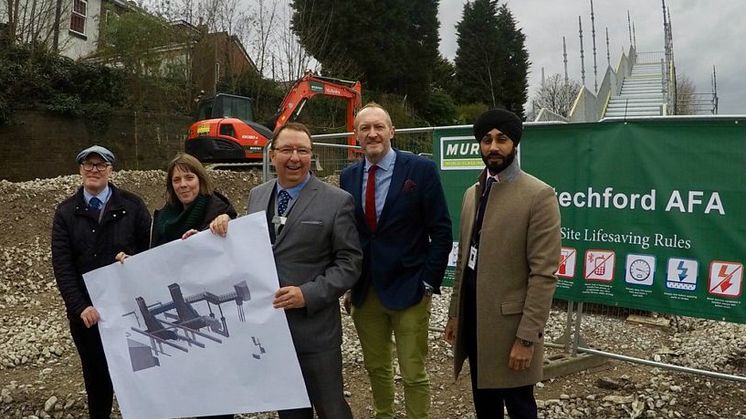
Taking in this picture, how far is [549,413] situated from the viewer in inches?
165

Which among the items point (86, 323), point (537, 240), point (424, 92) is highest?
point (424, 92)

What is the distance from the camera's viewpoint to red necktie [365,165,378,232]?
3.36 metres

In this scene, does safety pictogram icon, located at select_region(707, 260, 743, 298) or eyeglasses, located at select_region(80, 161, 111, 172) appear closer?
eyeglasses, located at select_region(80, 161, 111, 172)

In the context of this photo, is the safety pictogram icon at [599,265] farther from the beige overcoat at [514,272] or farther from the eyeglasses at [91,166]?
the eyeglasses at [91,166]

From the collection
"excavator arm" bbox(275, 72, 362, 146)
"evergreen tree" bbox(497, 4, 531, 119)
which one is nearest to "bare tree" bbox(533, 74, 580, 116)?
"evergreen tree" bbox(497, 4, 531, 119)

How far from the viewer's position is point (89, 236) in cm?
353

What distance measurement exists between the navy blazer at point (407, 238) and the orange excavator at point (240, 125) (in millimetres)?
12276

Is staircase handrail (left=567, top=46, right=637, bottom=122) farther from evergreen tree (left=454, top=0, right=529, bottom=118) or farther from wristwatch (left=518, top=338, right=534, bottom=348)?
evergreen tree (left=454, top=0, right=529, bottom=118)

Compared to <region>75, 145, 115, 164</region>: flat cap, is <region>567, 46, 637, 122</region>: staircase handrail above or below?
above

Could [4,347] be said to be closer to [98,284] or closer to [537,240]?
[98,284]

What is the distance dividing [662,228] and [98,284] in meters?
3.95

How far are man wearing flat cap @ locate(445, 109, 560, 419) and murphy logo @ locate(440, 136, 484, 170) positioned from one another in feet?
7.03

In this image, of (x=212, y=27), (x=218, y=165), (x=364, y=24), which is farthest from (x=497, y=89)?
(x=218, y=165)

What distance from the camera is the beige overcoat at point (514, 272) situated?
8.89ft
